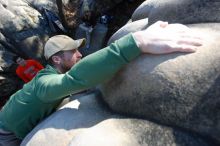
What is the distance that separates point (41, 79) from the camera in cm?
281

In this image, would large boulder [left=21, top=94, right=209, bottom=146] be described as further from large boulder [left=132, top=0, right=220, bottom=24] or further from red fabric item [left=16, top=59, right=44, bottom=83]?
red fabric item [left=16, top=59, right=44, bottom=83]

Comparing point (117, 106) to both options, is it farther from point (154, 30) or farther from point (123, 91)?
point (154, 30)

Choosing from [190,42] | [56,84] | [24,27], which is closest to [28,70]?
[24,27]

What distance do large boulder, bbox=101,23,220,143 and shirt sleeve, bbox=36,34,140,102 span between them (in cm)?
10

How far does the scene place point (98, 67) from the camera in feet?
8.21

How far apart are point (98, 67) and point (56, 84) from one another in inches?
12.1

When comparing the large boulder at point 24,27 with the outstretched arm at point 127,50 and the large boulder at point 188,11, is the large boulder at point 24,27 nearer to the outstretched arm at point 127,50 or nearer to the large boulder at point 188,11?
the large boulder at point 188,11

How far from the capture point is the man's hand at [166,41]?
2428 mm

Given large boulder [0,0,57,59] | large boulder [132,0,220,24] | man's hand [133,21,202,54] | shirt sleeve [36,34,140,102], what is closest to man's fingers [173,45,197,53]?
man's hand [133,21,202,54]

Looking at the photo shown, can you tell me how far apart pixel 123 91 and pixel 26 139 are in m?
0.77

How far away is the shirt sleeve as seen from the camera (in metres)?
2.47

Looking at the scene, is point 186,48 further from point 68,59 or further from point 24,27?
point 24,27

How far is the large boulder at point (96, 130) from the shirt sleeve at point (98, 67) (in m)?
0.22

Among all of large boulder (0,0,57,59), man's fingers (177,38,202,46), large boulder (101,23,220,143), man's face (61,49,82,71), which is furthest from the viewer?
large boulder (0,0,57,59)
